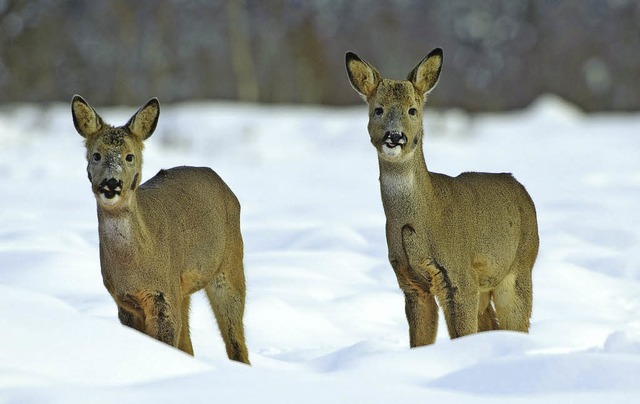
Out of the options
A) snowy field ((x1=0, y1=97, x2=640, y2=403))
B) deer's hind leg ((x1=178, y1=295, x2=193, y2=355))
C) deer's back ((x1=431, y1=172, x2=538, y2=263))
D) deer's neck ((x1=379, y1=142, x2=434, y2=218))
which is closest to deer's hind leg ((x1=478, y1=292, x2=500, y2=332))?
snowy field ((x1=0, y1=97, x2=640, y2=403))

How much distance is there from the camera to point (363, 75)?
746 cm

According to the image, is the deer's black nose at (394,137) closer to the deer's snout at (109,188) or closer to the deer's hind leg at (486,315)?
the deer's hind leg at (486,315)

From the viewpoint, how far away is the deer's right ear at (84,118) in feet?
22.6

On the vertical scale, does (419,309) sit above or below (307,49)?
below

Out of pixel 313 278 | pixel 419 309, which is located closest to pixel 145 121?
pixel 419 309

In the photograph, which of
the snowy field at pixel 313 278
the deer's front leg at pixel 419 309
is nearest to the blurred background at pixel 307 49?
the snowy field at pixel 313 278

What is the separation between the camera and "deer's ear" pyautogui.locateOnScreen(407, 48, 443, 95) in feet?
24.2

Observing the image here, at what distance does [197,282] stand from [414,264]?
1.21 meters

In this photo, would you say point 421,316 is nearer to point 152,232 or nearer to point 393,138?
point 393,138

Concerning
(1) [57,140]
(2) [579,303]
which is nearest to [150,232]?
(2) [579,303]

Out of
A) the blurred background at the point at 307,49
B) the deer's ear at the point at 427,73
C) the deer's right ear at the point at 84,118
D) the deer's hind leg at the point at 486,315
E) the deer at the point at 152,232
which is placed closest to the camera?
the deer at the point at 152,232

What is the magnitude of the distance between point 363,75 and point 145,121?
4.26 feet

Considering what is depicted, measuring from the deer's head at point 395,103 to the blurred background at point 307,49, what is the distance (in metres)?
21.2

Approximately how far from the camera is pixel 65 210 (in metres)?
15.4
